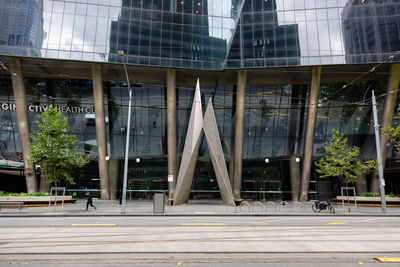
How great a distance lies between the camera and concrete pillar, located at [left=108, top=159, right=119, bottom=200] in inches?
1439

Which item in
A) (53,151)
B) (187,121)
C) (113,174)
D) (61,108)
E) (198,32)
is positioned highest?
(198,32)

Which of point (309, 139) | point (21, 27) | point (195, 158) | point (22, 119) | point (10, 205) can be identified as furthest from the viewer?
point (309, 139)

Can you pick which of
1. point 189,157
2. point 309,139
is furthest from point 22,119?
point 309,139

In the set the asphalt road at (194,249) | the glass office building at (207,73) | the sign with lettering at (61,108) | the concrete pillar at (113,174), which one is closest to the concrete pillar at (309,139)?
the glass office building at (207,73)

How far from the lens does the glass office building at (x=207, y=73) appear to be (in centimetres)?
2906

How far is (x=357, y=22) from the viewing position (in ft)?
97.4

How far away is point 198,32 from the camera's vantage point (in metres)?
32.0

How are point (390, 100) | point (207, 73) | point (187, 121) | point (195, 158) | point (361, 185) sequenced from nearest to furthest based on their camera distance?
point (195, 158), point (390, 100), point (207, 73), point (361, 185), point (187, 121)

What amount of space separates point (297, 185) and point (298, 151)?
4.87m

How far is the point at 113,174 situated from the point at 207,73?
19.7m

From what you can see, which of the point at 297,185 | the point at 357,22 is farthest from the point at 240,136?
the point at 357,22

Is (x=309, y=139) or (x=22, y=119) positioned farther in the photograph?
(x=309, y=139)

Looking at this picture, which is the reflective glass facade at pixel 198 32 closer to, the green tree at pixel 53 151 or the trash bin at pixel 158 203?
the green tree at pixel 53 151

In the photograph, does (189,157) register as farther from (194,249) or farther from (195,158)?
(194,249)
